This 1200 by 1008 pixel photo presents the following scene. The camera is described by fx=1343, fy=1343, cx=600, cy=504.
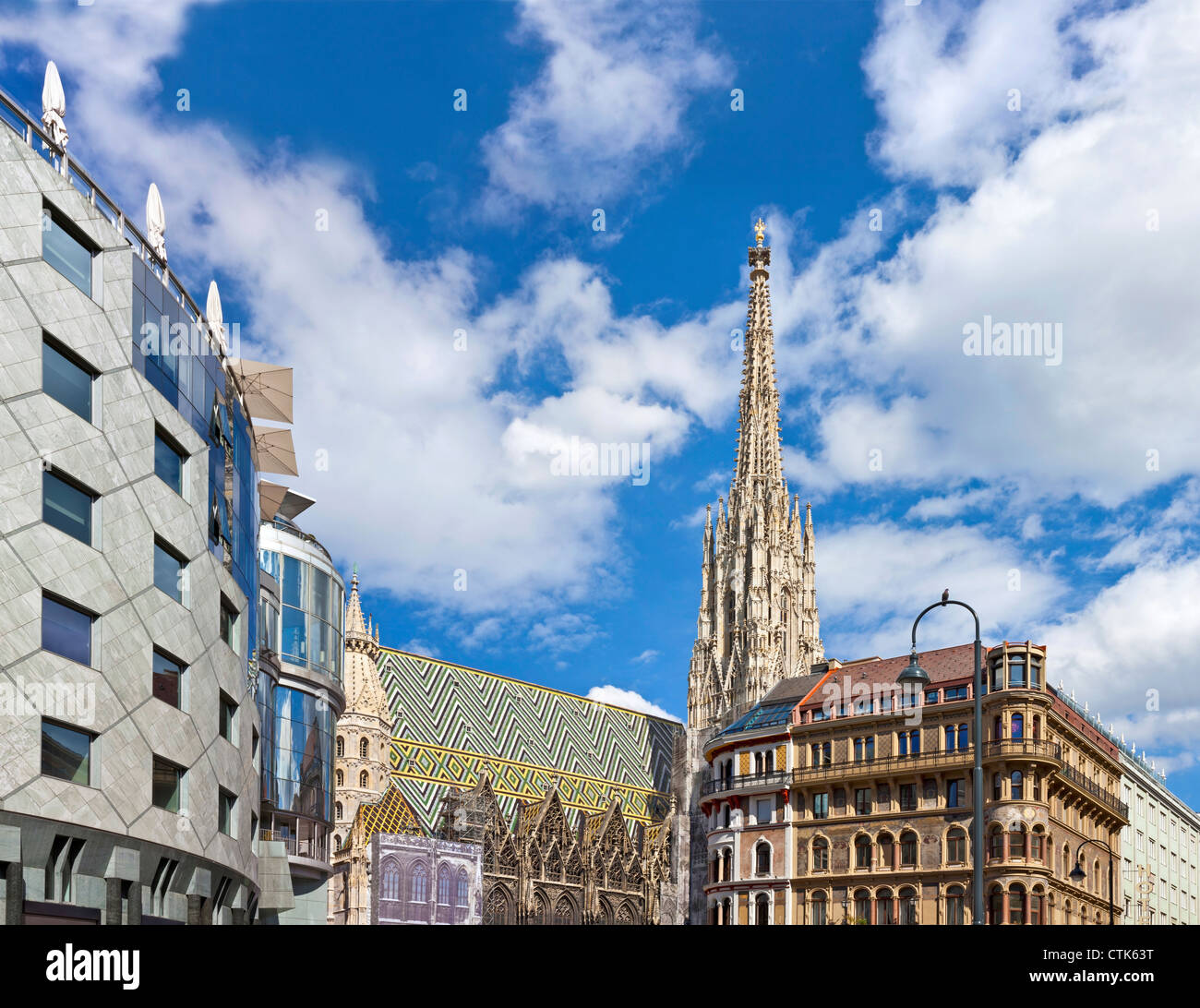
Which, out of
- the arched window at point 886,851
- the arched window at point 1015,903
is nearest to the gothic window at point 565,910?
the arched window at point 886,851

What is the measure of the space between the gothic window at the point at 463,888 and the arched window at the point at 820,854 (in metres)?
32.3

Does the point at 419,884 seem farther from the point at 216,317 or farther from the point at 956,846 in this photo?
the point at 216,317

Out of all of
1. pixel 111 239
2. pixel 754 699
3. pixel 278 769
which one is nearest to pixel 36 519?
pixel 111 239

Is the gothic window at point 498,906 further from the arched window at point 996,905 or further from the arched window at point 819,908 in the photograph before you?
the arched window at point 996,905

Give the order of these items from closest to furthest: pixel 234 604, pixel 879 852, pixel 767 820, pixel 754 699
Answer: pixel 234 604 → pixel 879 852 → pixel 767 820 → pixel 754 699

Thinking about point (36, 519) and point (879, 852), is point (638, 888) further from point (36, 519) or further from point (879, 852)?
point (36, 519)

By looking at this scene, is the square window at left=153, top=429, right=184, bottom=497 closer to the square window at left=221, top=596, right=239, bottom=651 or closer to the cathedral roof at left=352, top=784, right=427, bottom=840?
the square window at left=221, top=596, right=239, bottom=651

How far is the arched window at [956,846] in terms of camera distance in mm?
58312

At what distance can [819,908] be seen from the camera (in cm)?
6250

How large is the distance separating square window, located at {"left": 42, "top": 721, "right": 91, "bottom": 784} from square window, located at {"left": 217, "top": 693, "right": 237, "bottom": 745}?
10753 millimetres

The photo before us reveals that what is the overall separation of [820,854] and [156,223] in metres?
42.1

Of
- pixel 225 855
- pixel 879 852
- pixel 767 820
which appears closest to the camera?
pixel 225 855
